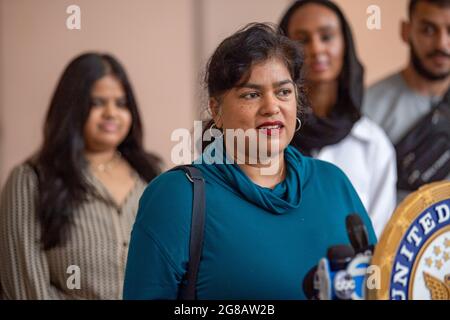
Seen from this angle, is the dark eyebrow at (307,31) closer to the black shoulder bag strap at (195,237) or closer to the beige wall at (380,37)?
the beige wall at (380,37)

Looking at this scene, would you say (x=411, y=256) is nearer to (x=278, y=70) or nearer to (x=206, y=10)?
(x=278, y=70)

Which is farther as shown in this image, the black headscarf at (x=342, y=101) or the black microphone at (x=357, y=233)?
the black headscarf at (x=342, y=101)

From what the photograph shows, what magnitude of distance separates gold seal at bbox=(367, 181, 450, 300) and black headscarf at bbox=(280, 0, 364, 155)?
0.30 meters

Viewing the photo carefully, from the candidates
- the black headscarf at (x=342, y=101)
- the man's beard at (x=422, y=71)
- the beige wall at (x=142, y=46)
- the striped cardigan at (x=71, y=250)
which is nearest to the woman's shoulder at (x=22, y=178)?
the striped cardigan at (x=71, y=250)

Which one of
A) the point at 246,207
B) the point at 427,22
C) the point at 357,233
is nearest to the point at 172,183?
the point at 246,207

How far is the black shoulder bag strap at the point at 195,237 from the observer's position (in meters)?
1.27

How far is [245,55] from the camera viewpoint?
1.32 metres

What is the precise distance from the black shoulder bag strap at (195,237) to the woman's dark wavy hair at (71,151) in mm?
437

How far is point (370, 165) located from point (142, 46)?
0.67 meters

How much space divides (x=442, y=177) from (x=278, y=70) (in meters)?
0.92

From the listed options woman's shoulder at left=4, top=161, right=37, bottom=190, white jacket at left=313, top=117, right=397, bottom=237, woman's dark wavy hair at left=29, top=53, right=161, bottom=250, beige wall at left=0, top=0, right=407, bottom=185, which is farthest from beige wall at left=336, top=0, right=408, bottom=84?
woman's shoulder at left=4, top=161, right=37, bottom=190

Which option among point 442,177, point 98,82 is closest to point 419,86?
point 442,177

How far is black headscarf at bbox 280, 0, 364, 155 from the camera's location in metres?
1.73

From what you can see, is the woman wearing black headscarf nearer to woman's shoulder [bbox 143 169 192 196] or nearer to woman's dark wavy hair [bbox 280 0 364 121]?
woman's dark wavy hair [bbox 280 0 364 121]
